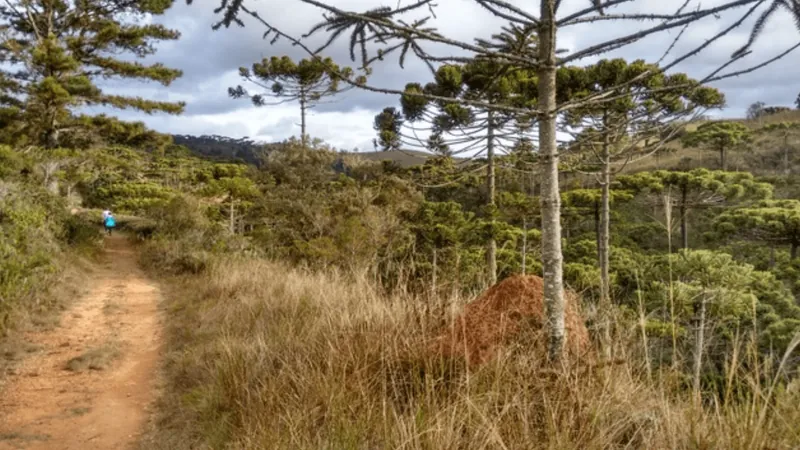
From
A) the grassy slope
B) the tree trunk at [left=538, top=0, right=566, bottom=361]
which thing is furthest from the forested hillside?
the grassy slope

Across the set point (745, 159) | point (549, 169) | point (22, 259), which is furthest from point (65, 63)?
point (745, 159)

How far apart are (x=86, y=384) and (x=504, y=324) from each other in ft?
14.3

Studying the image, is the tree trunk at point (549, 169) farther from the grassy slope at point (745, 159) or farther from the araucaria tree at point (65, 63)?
the grassy slope at point (745, 159)

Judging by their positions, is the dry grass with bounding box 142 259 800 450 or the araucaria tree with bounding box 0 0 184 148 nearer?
the dry grass with bounding box 142 259 800 450

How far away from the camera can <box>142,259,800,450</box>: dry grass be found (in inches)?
72.2

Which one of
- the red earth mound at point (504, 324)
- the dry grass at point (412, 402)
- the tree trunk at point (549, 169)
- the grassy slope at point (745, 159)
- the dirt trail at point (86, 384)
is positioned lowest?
the dirt trail at point (86, 384)

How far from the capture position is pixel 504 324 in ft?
8.56

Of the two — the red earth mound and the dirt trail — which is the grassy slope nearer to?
the dirt trail

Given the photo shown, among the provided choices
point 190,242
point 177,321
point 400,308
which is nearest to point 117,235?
point 190,242

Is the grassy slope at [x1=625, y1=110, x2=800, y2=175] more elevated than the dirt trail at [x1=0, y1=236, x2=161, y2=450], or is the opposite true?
the grassy slope at [x1=625, y1=110, x2=800, y2=175]

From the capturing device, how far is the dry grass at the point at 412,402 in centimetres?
183

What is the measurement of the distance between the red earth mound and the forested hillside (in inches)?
0.6

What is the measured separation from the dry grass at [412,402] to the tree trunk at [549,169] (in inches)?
15.0

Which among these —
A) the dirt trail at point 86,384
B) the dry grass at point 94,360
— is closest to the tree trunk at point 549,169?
the dirt trail at point 86,384
